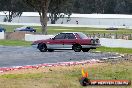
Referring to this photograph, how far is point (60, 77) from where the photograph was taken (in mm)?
15156

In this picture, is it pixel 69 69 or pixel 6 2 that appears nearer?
pixel 69 69

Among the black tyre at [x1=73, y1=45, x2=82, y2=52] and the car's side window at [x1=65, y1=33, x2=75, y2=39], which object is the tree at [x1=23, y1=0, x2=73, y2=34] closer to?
the car's side window at [x1=65, y1=33, x2=75, y2=39]

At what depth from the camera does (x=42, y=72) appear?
16.8 m

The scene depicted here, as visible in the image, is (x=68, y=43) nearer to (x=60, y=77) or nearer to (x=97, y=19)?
(x=60, y=77)

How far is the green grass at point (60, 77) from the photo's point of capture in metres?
13.3

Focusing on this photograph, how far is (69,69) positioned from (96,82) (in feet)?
18.7

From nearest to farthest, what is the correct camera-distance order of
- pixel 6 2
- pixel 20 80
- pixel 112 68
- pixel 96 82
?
1. pixel 96 82
2. pixel 20 80
3. pixel 112 68
4. pixel 6 2

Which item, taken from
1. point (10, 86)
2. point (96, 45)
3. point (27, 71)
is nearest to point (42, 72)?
point (27, 71)

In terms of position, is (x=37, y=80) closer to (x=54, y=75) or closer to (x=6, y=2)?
(x=54, y=75)

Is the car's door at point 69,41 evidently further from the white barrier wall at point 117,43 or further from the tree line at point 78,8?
the tree line at point 78,8

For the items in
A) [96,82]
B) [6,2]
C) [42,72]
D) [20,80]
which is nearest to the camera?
[96,82]

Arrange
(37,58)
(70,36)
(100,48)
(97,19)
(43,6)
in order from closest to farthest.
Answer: (37,58), (70,36), (100,48), (43,6), (97,19)

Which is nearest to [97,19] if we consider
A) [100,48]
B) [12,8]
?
[12,8]

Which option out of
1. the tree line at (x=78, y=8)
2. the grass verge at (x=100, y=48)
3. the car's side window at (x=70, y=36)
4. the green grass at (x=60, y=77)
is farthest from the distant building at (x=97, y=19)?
the green grass at (x=60, y=77)
